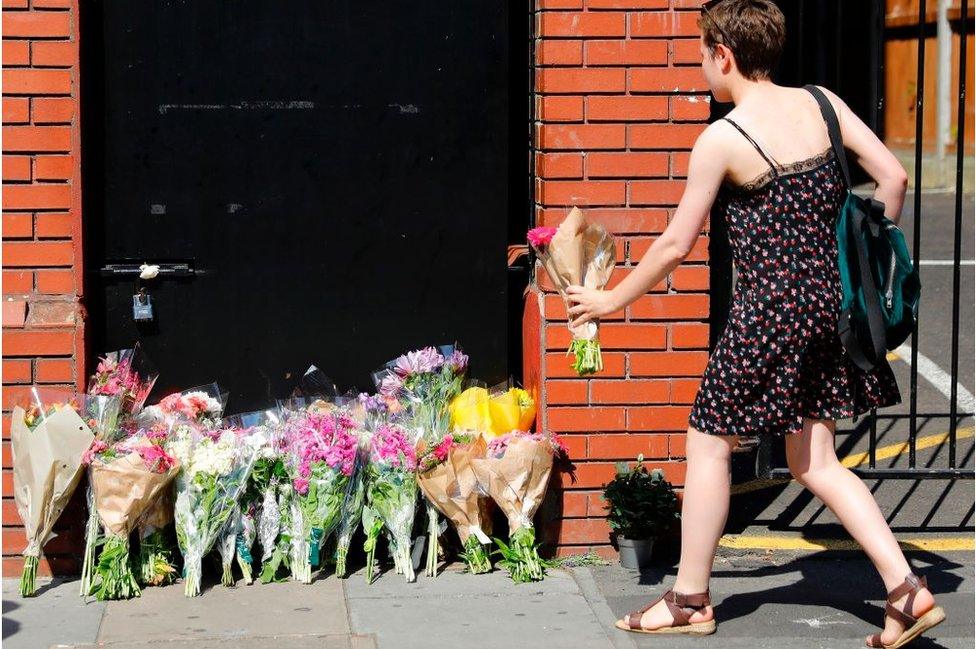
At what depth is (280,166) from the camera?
5.16 m

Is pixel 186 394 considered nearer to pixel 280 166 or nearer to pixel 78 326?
pixel 78 326

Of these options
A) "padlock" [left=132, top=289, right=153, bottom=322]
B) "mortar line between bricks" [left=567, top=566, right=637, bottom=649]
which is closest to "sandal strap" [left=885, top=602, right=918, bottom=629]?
"mortar line between bricks" [left=567, top=566, right=637, bottom=649]

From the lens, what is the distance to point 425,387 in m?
5.16

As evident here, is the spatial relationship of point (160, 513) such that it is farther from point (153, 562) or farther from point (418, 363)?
point (418, 363)

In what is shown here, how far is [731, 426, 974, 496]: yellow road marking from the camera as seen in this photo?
20.5 feet

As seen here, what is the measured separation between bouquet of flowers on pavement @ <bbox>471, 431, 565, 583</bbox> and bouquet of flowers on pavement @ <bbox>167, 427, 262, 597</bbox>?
80cm

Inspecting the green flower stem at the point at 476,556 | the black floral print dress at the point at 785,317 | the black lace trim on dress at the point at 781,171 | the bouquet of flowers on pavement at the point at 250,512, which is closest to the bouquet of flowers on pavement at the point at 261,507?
the bouquet of flowers on pavement at the point at 250,512

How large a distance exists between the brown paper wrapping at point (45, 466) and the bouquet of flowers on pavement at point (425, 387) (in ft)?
3.55

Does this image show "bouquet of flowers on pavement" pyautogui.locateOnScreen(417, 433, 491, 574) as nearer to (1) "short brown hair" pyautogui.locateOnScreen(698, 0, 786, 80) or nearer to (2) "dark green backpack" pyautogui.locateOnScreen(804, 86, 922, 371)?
(2) "dark green backpack" pyautogui.locateOnScreen(804, 86, 922, 371)

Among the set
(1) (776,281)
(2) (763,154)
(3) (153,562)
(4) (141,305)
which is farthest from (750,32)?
(3) (153,562)

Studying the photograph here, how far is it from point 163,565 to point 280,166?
57.6 inches

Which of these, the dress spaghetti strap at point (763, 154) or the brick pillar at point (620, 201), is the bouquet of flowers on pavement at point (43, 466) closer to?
the brick pillar at point (620, 201)

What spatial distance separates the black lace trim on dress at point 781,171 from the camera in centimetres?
417

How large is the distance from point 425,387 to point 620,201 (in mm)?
964
